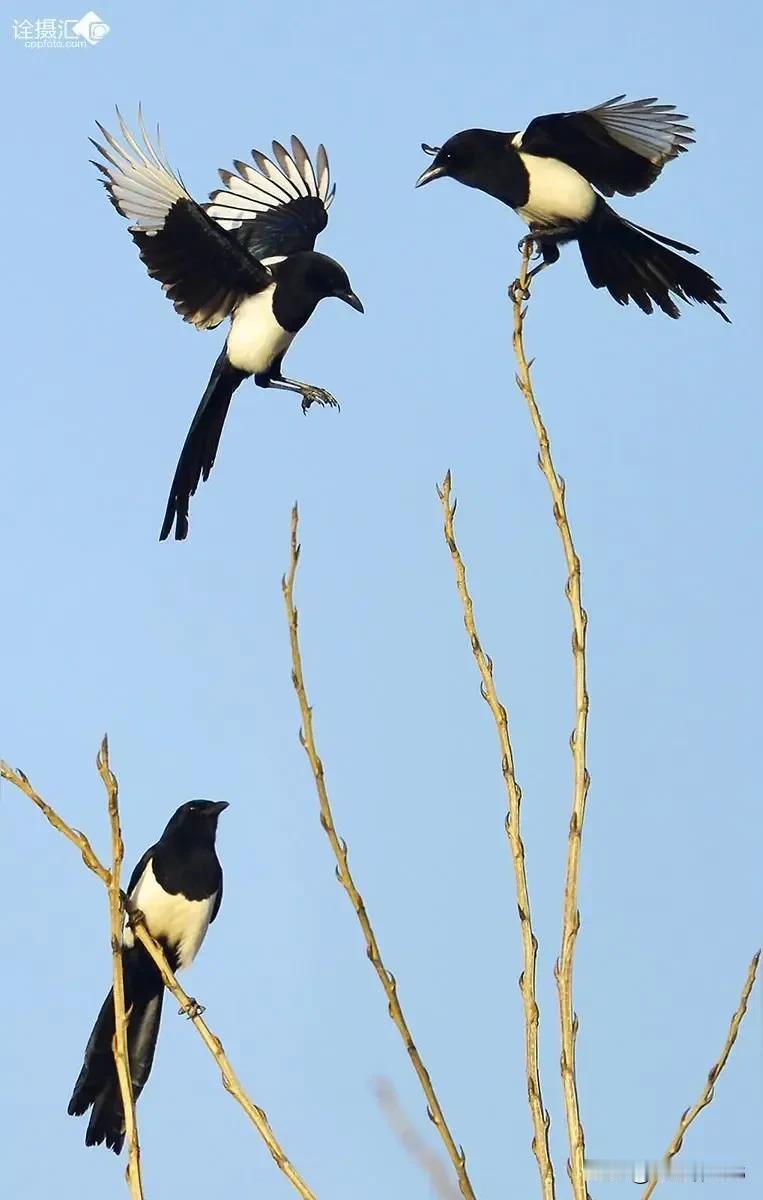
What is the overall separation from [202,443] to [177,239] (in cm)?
54

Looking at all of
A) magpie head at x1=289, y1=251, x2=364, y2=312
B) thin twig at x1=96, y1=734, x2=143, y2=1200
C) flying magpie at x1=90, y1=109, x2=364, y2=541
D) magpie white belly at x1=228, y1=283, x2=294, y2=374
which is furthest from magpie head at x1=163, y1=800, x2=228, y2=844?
thin twig at x1=96, y1=734, x2=143, y2=1200

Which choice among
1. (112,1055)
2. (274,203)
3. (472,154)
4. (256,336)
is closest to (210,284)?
(256,336)

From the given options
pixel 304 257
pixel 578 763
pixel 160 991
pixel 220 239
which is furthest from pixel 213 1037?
pixel 304 257

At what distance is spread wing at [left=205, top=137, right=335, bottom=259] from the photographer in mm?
5648

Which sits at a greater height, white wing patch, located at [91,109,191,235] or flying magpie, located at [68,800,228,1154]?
white wing patch, located at [91,109,191,235]

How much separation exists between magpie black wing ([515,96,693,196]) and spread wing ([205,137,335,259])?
1.33 metres

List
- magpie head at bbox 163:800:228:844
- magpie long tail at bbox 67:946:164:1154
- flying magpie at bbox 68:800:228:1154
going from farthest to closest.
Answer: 1. magpie head at bbox 163:800:228:844
2. flying magpie at bbox 68:800:228:1154
3. magpie long tail at bbox 67:946:164:1154

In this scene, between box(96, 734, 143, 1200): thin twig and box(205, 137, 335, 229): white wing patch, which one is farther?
box(205, 137, 335, 229): white wing patch

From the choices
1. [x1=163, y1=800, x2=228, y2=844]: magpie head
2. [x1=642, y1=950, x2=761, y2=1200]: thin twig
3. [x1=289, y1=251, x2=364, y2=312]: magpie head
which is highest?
[x1=289, y1=251, x2=364, y2=312]: magpie head

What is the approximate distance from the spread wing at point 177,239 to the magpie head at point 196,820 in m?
1.28

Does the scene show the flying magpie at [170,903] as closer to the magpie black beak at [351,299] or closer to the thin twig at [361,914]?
the magpie black beak at [351,299]

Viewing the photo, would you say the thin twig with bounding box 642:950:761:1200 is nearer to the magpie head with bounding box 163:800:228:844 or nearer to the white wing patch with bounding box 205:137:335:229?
the magpie head with bounding box 163:800:228:844

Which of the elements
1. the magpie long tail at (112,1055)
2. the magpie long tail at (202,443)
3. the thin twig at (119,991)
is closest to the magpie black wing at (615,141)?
the magpie long tail at (202,443)

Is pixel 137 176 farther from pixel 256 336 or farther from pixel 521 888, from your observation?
pixel 521 888
